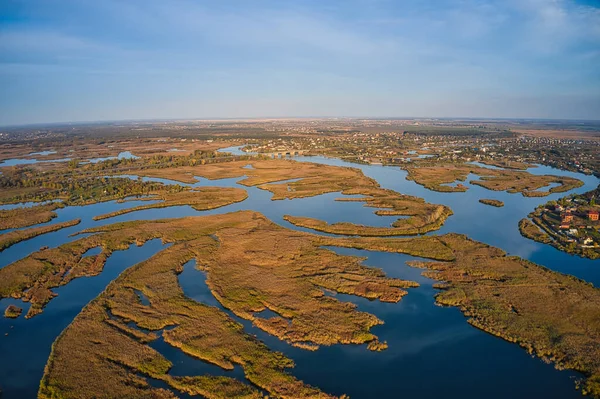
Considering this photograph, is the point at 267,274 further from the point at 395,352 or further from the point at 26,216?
the point at 26,216

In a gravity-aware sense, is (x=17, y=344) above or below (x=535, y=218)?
below

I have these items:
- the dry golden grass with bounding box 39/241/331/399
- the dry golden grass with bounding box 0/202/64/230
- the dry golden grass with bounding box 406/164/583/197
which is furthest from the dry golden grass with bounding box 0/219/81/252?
the dry golden grass with bounding box 406/164/583/197

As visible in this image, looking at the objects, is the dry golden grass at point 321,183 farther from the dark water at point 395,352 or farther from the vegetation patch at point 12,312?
the vegetation patch at point 12,312

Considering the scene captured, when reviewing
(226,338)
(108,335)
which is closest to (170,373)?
(226,338)

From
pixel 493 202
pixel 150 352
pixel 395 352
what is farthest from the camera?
pixel 493 202

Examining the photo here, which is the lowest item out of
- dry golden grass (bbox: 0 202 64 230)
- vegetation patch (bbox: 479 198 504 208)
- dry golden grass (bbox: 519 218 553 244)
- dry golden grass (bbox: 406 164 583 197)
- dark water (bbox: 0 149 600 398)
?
dark water (bbox: 0 149 600 398)

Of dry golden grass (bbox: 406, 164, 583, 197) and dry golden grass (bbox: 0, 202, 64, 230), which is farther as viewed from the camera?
dry golden grass (bbox: 406, 164, 583, 197)

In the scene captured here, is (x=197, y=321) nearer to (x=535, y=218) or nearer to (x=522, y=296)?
(x=522, y=296)

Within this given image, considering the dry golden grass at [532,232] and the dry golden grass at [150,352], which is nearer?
the dry golden grass at [150,352]

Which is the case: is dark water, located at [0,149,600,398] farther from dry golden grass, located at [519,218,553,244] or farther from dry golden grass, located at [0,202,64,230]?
dry golden grass, located at [0,202,64,230]

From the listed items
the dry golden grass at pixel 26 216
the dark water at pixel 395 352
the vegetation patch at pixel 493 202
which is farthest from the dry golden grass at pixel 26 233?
the vegetation patch at pixel 493 202

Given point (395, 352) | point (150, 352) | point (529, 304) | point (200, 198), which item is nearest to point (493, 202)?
point (529, 304)
